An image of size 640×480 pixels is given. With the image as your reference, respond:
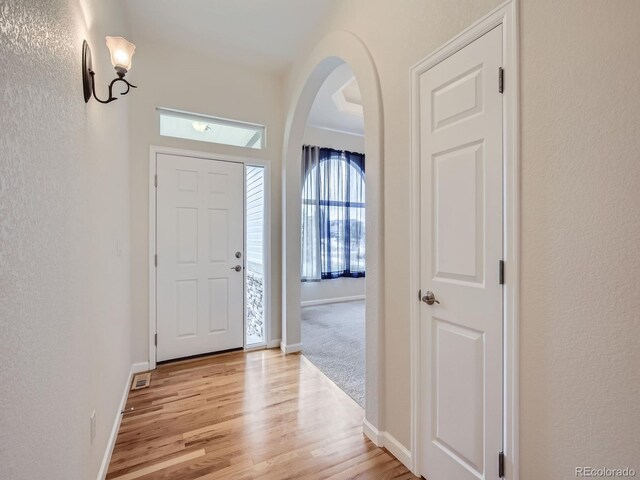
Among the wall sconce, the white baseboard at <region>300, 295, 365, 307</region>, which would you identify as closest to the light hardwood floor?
the wall sconce

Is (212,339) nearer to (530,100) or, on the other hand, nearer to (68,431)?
(68,431)

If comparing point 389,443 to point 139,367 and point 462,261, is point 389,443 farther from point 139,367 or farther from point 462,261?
point 139,367

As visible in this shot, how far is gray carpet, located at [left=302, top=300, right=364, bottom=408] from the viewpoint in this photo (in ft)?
8.77

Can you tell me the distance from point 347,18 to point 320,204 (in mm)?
3309

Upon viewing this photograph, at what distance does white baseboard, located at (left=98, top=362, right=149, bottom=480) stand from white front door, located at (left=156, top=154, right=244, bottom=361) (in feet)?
0.56

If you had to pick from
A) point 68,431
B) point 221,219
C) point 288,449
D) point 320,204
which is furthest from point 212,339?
point 320,204

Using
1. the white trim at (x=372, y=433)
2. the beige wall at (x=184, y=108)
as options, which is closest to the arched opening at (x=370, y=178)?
the white trim at (x=372, y=433)

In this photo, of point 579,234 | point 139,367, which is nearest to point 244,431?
point 139,367

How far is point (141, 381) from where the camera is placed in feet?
8.56

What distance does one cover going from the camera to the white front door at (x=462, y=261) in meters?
1.26

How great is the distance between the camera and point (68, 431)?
1.08m

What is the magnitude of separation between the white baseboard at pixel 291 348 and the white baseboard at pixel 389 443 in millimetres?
1383

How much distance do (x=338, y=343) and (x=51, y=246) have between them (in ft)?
9.96

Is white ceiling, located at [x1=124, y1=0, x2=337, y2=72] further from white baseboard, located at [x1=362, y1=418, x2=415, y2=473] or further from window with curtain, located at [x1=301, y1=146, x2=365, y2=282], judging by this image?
white baseboard, located at [x1=362, y1=418, x2=415, y2=473]
